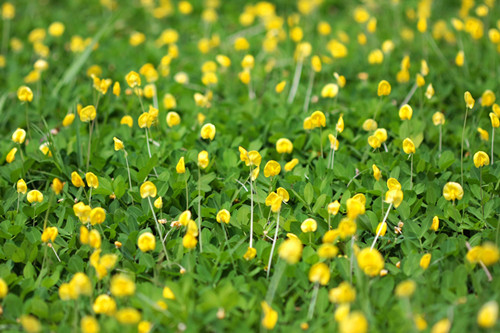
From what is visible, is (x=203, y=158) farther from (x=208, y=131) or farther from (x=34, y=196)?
(x=34, y=196)

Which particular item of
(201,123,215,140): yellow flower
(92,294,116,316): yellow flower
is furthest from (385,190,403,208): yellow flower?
(92,294,116,316): yellow flower

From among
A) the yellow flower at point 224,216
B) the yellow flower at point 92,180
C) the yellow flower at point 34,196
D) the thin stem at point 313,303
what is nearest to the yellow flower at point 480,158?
the thin stem at point 313,303

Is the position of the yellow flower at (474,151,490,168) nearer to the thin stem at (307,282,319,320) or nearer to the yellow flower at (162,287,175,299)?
the thin stem at (307,282,319,320)

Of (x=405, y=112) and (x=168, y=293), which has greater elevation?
(x=405, y=112)

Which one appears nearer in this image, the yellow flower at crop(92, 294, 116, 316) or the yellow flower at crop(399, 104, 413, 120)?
the yellow flower at crop(92, 294, 116, 316)

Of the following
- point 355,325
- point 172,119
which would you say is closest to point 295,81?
point 172,119

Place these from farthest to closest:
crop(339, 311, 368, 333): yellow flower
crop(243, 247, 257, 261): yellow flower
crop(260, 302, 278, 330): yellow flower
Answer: crop(243, 247, 257, 261): yellow flower, crop(260, 302, 278, 330): yellow flower, crop(339, 311, 368, 333): yellow flower

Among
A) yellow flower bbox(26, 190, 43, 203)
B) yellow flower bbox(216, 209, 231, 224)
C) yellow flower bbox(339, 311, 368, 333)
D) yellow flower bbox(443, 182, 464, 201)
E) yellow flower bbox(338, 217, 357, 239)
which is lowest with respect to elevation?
yellow flower bbox(26, 190, 43, 203)

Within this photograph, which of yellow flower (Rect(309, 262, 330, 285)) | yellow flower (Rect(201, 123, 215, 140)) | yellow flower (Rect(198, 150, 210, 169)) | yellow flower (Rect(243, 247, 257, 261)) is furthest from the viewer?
yellow flower (Rect(201, 123, 215, 140))

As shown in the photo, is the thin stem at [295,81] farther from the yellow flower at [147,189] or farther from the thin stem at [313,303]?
the thin stem at [313,303]
